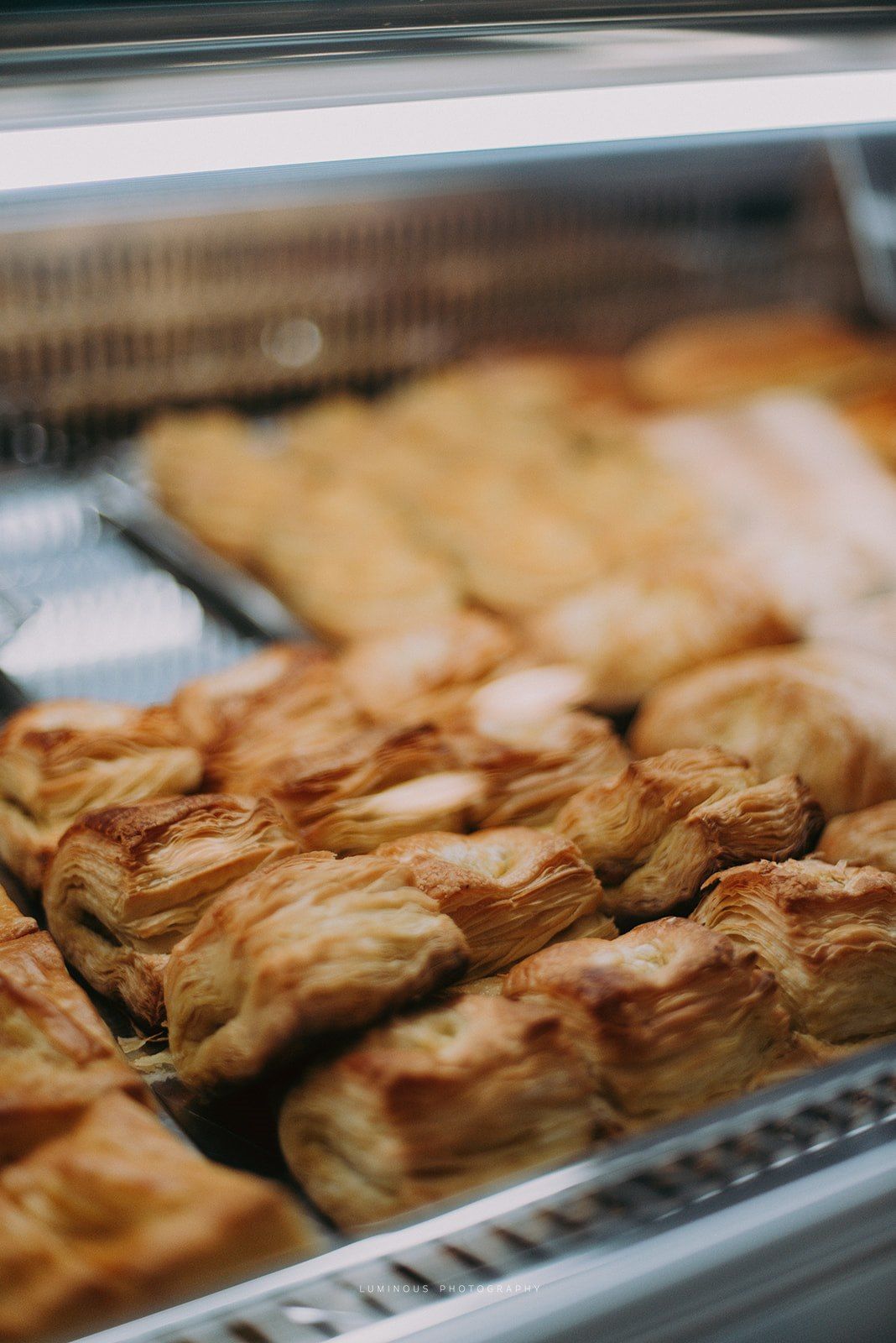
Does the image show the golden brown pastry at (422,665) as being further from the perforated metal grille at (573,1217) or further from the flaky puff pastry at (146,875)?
the perforated metal grille at (573,1217)

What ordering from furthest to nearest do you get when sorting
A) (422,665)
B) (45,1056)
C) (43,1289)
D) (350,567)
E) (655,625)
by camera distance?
(350,567) → (655,625) → (422,665) → (45,1056) → (43,1289)

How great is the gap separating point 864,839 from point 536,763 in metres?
0.41

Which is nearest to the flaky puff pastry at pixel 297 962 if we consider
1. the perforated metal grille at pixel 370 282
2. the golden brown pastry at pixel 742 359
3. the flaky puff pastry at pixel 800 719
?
the flaky puff pastry at pixel 800 719

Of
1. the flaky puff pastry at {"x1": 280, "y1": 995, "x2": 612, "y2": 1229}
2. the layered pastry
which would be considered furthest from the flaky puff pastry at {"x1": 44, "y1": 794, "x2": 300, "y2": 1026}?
the flaky puff pastry at {"x1": 280, "y1": 995, "x2": 612, "y2": 1229}

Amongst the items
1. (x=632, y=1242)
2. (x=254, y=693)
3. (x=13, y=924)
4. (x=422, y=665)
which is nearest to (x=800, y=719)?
(x=422, y=665)

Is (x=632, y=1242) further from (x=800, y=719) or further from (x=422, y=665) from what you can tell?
(x=422, y=665)

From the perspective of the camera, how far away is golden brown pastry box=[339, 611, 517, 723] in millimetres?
1840

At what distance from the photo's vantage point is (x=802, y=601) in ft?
7.00

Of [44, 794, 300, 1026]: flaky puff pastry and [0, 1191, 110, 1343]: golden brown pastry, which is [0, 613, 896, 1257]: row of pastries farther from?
[0, 1191, 110, 1343]: golden brown pastry

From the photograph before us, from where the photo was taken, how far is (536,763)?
5.31 ft

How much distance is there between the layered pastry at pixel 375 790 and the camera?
1497mm

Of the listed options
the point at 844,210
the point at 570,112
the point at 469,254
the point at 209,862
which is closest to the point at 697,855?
the point at 209,862

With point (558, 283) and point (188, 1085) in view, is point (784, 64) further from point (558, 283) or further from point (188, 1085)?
point (558, 283)

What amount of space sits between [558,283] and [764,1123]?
2.54 metres
